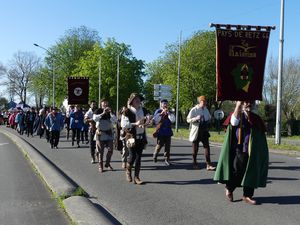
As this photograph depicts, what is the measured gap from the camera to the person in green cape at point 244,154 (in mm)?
8062

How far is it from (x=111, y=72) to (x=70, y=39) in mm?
18019

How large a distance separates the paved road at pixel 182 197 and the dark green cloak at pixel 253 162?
380 millimetres

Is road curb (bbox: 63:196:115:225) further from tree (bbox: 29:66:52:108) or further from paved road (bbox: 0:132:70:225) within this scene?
tree (bbox: 29:66:52:108)

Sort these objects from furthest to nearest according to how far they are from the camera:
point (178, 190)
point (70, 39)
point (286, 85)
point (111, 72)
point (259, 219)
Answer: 1. point (70, 39)
2. point (111, 72)
3. point (286, 85)
4. point (178, 190)
5. point (259, 219)

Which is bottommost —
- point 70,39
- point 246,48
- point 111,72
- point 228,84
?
point 228,84

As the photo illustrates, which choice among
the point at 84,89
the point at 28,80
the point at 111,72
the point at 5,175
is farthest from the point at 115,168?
the point at 28,80

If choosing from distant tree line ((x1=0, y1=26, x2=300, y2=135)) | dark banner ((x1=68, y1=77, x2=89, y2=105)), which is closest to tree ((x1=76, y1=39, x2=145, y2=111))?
distant tree line ((x1=0, y1=26, x2=300, y2=135))

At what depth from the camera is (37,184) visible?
992 centimetres

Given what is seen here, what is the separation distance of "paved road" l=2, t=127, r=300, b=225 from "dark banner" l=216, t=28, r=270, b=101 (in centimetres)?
177

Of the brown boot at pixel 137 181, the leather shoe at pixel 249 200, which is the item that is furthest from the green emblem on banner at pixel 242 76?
the brown boot at pixel 137 181

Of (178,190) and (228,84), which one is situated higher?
(228,84)

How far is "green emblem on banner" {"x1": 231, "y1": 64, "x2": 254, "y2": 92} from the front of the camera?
8.78m

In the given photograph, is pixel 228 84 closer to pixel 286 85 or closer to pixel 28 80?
pixel 286 85

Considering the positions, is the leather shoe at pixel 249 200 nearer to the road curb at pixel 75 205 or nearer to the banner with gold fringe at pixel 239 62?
the banner with gold fringe at pixel 239 62
